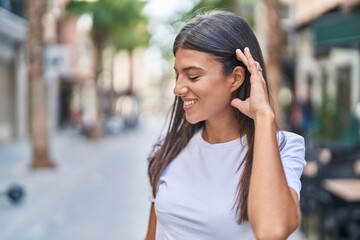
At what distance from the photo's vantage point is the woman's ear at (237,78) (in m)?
2.29

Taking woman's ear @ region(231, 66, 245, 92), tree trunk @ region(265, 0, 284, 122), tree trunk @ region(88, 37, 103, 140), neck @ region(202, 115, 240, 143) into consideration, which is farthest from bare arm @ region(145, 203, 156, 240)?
tree trunk @ region(88, 37, 103, 140)

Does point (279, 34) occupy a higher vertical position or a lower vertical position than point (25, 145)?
higher

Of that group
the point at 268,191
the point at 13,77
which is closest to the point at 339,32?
the point at 268,191

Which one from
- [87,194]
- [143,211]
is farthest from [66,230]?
[87,194]

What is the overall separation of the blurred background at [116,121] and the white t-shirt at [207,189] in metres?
0.36

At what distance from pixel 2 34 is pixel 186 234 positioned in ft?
88.1

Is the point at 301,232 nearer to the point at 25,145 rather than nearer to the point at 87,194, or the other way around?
the point at 87,194

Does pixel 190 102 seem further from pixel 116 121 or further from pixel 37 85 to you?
pixel 116 121

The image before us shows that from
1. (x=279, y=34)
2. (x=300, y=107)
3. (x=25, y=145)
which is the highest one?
(x=279, y=34)

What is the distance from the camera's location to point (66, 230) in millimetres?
10219

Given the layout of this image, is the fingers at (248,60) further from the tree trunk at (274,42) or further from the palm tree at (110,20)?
the palm tree at (110,20)

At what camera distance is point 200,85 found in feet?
7.40

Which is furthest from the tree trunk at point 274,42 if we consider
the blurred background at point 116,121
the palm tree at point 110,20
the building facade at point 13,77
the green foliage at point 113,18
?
the palm tree at point 110,20

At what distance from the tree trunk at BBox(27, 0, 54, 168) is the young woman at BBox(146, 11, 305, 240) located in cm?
1537
